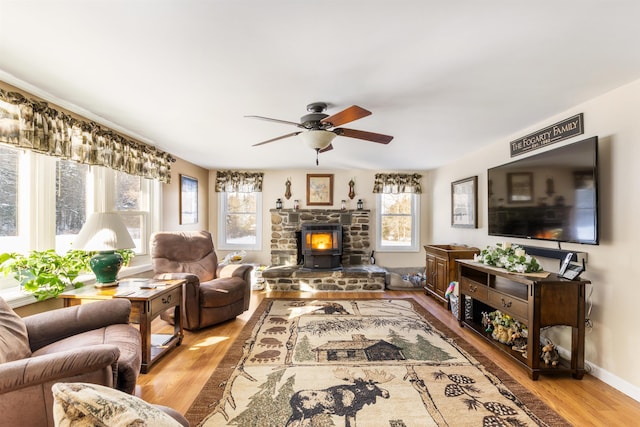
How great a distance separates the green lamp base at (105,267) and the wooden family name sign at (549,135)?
169 inches

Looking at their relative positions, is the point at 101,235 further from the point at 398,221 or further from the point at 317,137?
the point at 398,221

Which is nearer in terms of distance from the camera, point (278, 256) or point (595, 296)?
point (595, 296)

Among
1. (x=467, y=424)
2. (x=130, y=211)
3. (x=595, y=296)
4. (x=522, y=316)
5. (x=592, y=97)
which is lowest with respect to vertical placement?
(x=467, y=424)

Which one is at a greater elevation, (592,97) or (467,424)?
(592,97)

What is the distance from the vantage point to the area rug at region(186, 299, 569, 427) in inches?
74.7

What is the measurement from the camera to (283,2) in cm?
140

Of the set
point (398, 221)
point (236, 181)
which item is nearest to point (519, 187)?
point (398, 221)

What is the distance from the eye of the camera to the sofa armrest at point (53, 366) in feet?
3.98

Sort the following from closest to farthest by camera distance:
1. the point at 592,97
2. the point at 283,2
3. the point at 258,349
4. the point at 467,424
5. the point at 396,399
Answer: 1. the point at 283,2
2. the point at 467,424
3. the point at 396,399
4. the point at 592,97
5. the point at 258,349

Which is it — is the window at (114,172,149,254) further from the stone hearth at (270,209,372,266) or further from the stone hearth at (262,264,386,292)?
the stone hearth at (270,209,372,266)

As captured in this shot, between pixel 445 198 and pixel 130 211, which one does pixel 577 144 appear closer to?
pixel 445 198

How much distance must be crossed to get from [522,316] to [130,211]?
441cm

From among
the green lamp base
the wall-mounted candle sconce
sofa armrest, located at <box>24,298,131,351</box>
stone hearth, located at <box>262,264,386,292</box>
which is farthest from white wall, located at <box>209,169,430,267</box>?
sofa armrest, located at <box>24,298,131,351</box>

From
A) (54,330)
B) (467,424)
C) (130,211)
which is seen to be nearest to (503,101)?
(467,424)
